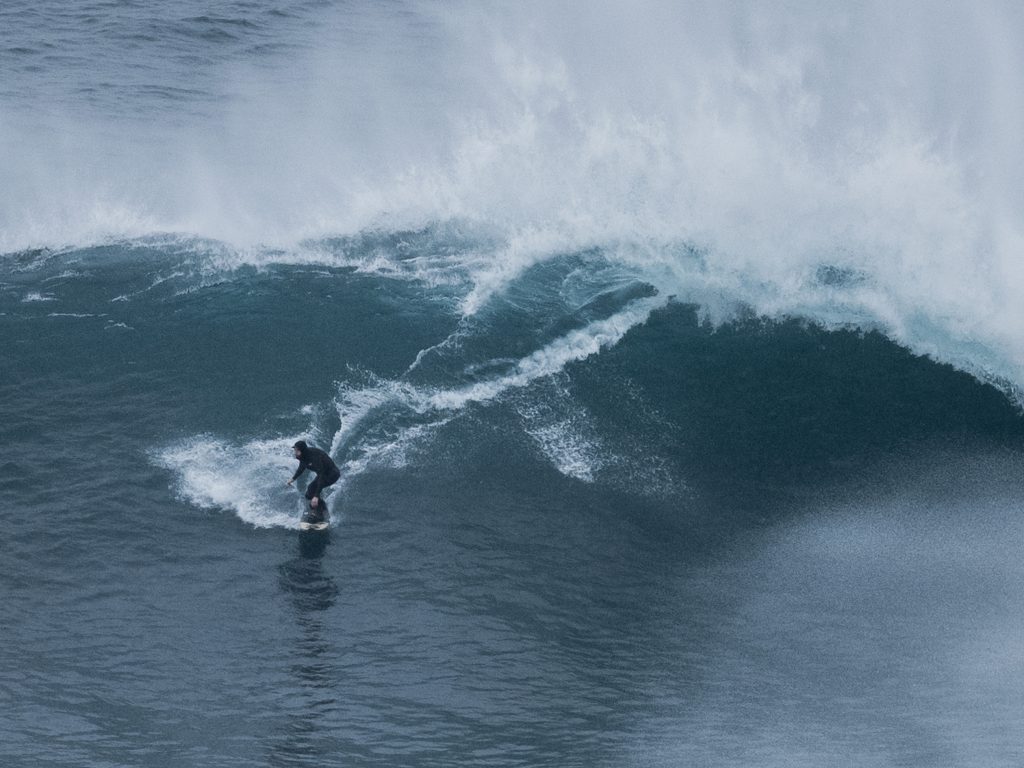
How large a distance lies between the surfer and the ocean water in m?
0.71

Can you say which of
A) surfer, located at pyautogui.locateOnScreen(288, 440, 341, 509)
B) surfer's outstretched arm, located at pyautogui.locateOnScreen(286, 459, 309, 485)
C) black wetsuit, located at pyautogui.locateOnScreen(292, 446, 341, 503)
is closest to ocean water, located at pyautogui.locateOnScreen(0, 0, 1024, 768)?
surfer, located at pyautogui.locateOnScreen(288, 440, 341, 509)

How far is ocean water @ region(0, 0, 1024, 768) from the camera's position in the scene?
26.7 meters

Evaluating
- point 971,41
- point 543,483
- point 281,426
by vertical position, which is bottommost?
point 543,483

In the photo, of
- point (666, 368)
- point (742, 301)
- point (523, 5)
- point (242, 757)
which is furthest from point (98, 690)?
point (523, 5)

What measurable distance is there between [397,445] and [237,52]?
32.2 m

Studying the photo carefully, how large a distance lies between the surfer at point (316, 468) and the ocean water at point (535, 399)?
27.9 inches

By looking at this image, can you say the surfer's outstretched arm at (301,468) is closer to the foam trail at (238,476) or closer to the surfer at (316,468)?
the surfer at (316,468)

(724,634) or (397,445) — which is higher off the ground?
(397,445)

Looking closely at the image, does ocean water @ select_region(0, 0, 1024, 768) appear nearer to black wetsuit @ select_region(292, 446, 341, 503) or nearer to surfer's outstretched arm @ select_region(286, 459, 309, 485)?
black wetsuit @ select_region(292, 446, 341, 503)

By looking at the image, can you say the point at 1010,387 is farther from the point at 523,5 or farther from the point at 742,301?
the point at 523,5

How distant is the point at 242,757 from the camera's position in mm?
24859

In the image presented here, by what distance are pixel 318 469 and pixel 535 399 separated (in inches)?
286

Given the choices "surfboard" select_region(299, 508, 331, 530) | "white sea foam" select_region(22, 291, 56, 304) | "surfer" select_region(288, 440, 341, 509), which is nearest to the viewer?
"surfer" select_region(288, 440, 341, 509)

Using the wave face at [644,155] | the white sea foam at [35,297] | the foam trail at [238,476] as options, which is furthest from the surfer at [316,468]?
the white sea foam at [35,297]
